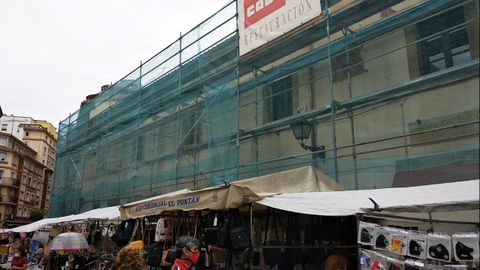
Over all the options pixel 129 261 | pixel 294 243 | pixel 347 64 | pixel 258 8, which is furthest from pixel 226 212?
pixel 258 8

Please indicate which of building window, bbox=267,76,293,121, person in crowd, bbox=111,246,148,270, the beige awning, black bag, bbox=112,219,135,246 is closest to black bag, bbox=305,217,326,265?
the beige awning

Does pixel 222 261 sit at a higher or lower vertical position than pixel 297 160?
lower

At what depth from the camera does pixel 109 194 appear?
16.6m

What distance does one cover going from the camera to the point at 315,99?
10.2 meters

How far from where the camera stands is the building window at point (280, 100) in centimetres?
1084

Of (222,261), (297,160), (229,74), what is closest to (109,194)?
(229,74)

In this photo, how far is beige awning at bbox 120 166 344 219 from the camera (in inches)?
234

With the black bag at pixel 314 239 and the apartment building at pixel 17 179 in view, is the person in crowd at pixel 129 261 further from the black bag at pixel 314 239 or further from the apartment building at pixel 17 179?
the apartment building at pixel 17 179

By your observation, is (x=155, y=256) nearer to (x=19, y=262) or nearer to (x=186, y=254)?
(x=186, y=254)

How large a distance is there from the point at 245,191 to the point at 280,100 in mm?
5524

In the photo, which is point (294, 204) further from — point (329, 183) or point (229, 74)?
point (229, 74)

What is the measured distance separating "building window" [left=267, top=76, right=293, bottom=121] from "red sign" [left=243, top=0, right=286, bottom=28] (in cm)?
166

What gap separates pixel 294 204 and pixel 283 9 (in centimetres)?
613

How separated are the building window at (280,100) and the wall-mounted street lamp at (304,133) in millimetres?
1524
